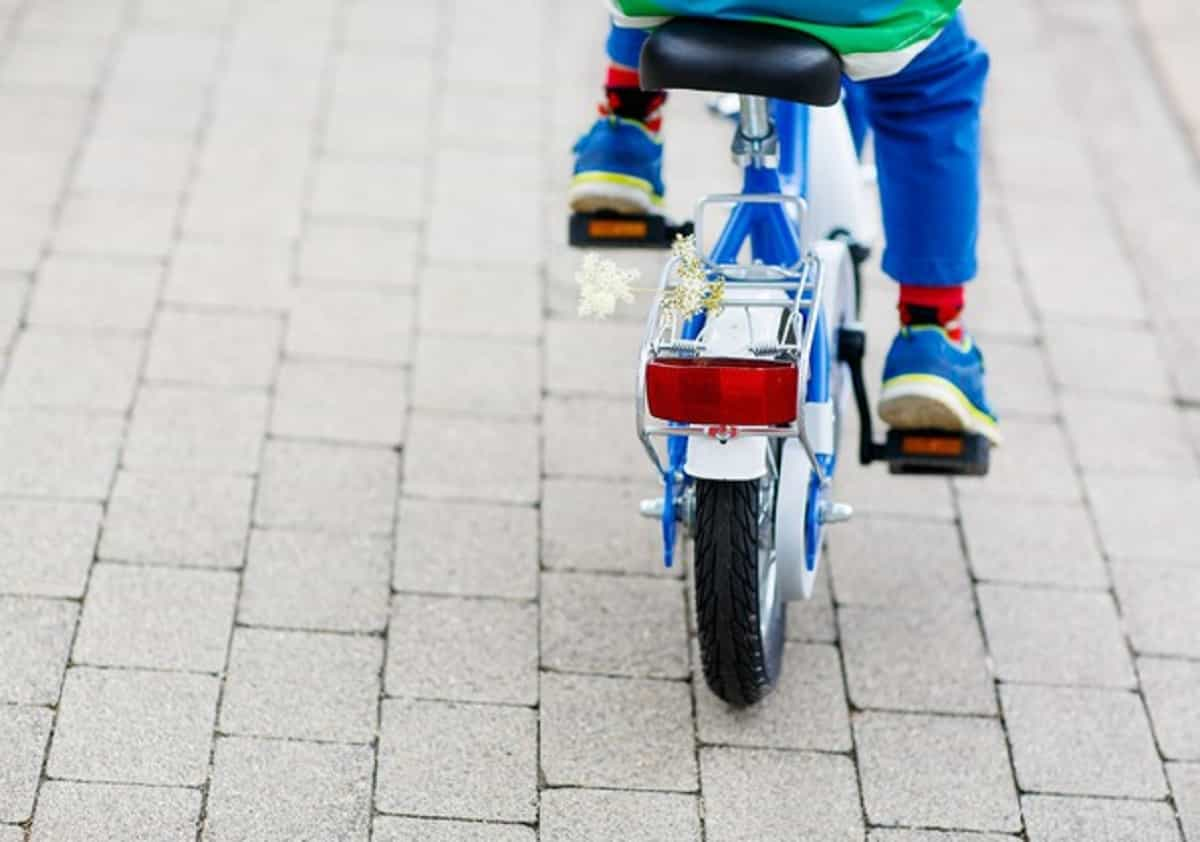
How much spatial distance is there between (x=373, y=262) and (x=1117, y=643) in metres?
1.97

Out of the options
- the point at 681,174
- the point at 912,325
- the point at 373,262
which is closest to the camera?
the point at 912,325

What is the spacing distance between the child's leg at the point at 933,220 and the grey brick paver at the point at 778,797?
0.68m

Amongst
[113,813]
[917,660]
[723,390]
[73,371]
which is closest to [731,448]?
[723,390]

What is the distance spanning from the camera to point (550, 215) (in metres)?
4.87

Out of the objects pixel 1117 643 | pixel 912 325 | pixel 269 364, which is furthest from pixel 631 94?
pixel 1117 643

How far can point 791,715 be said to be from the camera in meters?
3.48

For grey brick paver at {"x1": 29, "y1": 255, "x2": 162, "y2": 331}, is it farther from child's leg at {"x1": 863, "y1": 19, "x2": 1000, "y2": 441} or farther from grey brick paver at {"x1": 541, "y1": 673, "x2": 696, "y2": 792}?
child's leg at {"x1": 863, "y1": 19, "x2": 1000, "y2": 441}

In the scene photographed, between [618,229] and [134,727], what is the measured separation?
142 centimetres

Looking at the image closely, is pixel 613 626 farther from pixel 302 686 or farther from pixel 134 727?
pixel 134 727

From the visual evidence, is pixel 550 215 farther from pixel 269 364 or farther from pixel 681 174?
pixel 269 364

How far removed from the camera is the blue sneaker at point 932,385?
3518 millimetres

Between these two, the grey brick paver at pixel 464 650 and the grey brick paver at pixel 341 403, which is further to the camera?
the grey brick paver at pixel 341 403

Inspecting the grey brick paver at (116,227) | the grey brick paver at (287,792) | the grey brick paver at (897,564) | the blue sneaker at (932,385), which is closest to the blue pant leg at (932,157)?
the blue sneaker at (932,385)

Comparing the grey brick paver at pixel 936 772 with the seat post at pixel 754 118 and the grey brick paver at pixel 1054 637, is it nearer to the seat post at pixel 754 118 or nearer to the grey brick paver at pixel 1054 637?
the grey brick paver at pixel 1054 637
